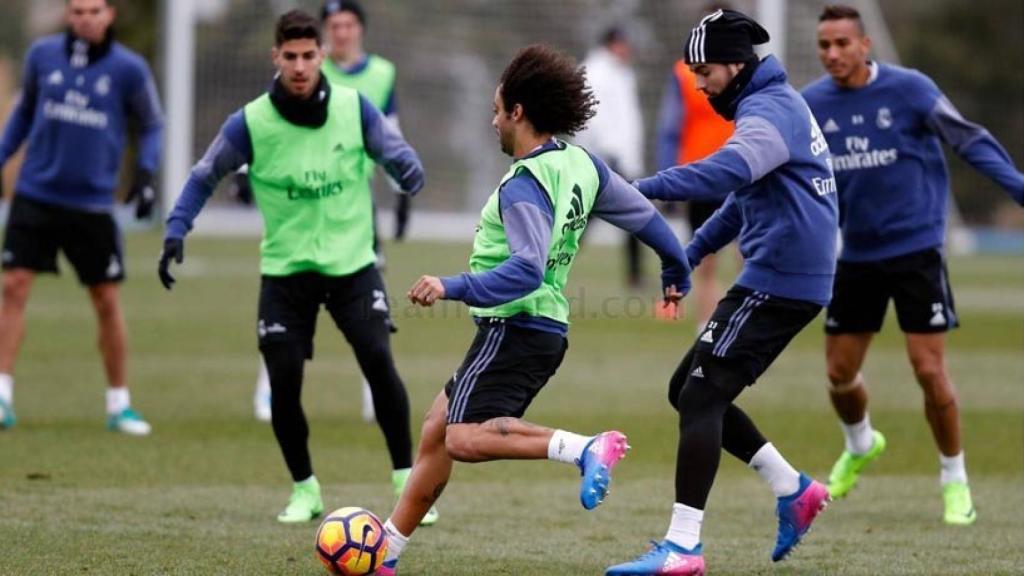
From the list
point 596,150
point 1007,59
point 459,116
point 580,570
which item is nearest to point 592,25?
point 459,116

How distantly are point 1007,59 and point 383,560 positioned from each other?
4253 cm

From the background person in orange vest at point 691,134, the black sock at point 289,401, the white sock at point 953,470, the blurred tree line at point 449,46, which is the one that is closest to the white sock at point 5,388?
the black sock at point 289,401

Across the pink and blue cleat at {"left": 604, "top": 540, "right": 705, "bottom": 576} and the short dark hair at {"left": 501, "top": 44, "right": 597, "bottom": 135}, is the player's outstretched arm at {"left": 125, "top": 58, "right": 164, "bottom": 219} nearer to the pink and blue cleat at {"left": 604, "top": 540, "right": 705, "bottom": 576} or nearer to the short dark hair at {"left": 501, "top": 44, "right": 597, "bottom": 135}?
the short dark hair at {"left": 501, "top": 44, "right": 597, "bottom": 135}

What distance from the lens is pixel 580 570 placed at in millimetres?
6633

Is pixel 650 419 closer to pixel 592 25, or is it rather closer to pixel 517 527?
pixel 517 527

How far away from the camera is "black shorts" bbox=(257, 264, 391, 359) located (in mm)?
7859

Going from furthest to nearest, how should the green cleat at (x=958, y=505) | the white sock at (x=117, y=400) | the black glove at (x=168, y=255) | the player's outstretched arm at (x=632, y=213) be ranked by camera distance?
the white sock at (x=117, y=400)
the green cleat at (x=958, y=505)
the black glove at (x=168, y=255)
the player's outstretched arm at (x=632, y=213)

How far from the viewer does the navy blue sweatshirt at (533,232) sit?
586 centimetres

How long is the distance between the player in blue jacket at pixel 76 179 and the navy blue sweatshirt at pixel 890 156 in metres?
4.47

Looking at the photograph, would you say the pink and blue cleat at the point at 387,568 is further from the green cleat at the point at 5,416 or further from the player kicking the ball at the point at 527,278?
the green cleat at the point at 5,416

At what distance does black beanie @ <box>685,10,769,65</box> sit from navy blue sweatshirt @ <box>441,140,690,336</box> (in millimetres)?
615

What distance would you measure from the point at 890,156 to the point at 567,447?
121 inches

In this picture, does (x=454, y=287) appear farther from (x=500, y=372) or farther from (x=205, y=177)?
(x=205, y=177)

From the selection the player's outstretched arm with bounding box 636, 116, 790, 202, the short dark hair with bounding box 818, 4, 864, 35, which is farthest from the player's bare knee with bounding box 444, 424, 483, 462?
the short dark hair with bounding box 818, 4, 864, 35
